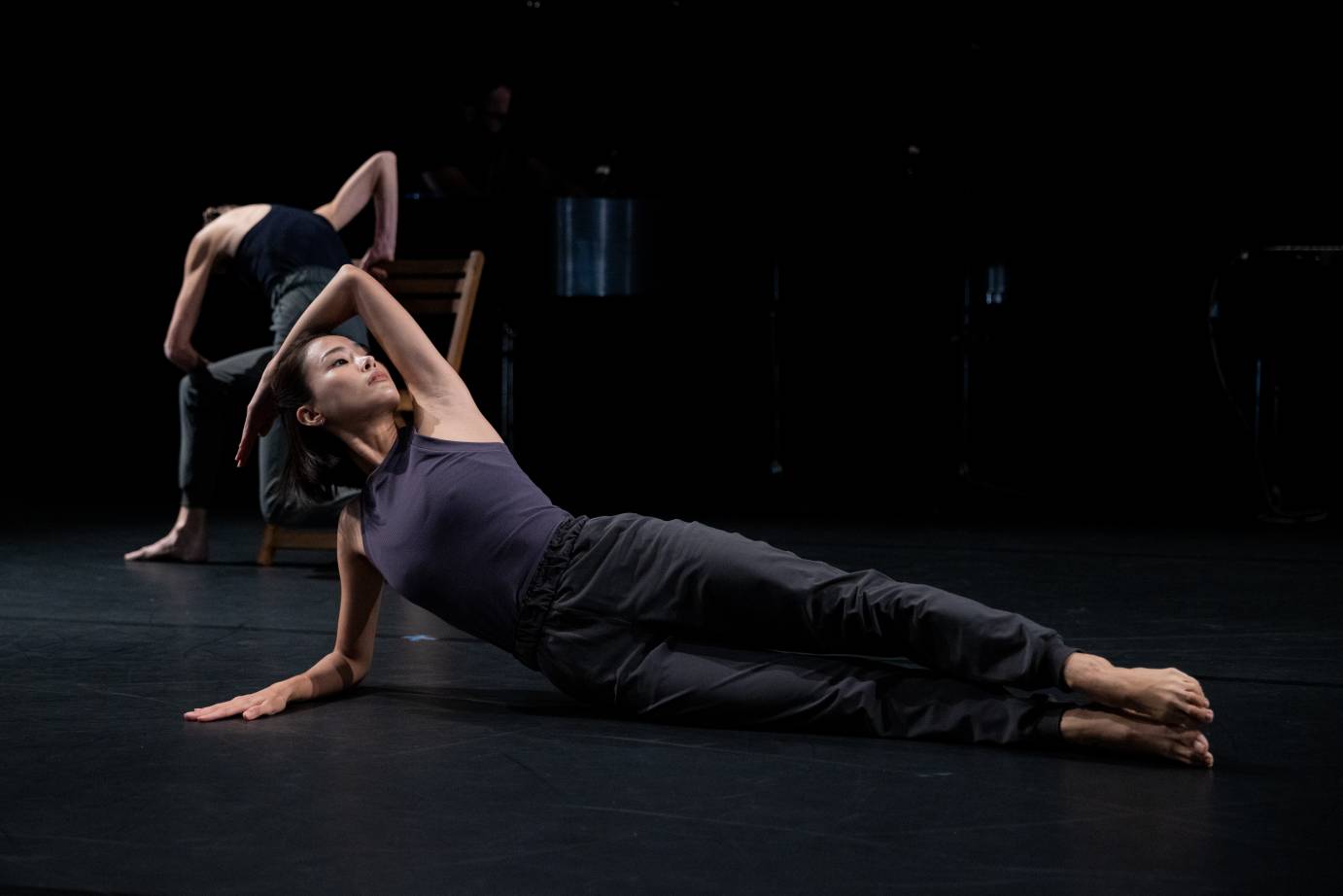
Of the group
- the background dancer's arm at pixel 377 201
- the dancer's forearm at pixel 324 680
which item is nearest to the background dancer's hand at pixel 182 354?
the background dancer's arm at pixel 377 201

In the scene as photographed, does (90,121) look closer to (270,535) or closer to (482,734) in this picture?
(270,535)

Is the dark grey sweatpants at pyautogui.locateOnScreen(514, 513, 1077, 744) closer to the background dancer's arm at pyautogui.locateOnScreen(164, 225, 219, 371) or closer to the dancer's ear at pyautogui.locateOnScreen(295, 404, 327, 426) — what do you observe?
the dancer's ear at pyautogui.locateOnScreen(295, 404, 327, 426)

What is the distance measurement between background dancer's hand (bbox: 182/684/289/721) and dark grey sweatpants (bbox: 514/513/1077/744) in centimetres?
38

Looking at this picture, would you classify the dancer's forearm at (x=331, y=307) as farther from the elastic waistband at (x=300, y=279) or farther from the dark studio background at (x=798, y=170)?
the dark studio background at (x=798, y=170)

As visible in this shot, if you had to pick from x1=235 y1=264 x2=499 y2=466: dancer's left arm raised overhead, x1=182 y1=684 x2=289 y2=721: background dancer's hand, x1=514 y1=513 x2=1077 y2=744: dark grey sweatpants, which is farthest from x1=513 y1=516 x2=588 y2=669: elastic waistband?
x1=182 y1=684 x2=289 y2=721: background dancer's hand

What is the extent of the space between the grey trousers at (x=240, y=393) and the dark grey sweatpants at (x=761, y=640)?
1805mm

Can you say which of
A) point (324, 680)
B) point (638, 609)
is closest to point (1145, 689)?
point (638, 609)

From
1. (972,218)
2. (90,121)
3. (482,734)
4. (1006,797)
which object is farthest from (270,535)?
(90,121)

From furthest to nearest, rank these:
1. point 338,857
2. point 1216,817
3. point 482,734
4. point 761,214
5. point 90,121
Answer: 1. point 90,121
2. point 761,214
3. point 482,734
4. point 1216,817
5. point 338,857

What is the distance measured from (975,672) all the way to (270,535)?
2.47 meters

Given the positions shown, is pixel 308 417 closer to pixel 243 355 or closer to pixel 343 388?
pixel 343 388

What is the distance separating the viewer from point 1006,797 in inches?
72.5

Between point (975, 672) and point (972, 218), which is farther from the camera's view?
point (972, 218)

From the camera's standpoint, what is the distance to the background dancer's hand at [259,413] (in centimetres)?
249
